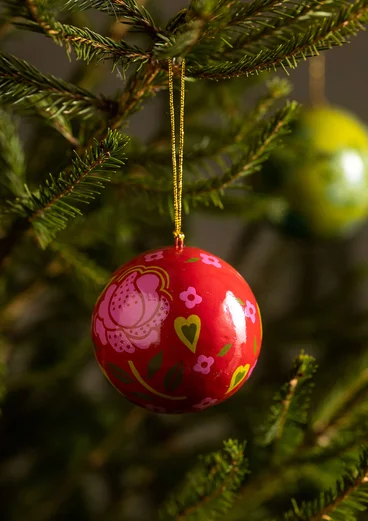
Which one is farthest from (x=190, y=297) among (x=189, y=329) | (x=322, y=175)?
(x=322, y=175)

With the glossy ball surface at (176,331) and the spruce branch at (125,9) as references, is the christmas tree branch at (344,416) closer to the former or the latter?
the glossy ball surface at (176,331)

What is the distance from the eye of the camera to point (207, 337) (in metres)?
0.38

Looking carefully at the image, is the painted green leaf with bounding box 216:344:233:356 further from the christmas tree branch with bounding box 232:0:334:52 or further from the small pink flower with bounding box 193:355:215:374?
the christmas tree branch with bounding box 232:0:334:52

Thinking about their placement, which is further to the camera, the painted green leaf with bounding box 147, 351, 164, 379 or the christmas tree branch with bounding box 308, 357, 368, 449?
the christmas tree branch with bounding box 308, 357, 368, 449

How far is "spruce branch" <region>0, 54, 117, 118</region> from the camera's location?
1.22 feet

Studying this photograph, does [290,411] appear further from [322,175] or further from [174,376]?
[322,175]

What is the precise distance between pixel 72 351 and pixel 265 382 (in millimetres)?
387

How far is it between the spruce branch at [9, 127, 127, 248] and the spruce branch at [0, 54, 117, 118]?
44mm

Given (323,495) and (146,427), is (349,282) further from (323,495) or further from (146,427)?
(323,495)

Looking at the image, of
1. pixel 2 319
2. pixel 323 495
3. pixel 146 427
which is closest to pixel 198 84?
pixel 2 319

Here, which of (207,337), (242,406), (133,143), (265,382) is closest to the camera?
(207,337)

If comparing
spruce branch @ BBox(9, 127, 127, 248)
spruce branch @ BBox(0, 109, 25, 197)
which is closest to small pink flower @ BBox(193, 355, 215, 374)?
spruce branch @ BBox(9, 127, 127, 248)

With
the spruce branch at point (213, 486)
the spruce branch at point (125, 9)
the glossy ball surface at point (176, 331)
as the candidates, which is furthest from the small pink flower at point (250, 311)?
the spruce branch at point (125, 9)

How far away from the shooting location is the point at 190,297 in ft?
1.25
